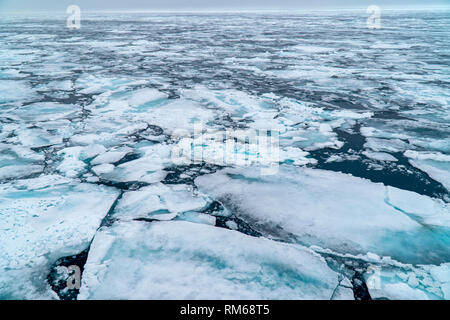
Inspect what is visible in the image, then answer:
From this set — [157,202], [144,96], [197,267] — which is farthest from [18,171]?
[144,96]

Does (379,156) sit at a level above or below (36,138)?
below

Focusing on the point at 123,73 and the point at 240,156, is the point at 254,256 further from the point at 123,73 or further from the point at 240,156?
the point at 123,73

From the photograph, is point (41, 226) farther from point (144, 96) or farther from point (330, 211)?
point (144, 96)

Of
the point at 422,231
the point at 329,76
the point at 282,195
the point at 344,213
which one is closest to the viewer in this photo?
the point at 422,231

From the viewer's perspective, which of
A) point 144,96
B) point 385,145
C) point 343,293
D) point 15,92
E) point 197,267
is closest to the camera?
point 343,293

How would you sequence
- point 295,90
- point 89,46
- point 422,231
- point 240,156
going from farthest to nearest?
point 89,46, point 295,90, point 240,156, point 422,231

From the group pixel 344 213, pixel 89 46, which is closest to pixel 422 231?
pixel 344 213

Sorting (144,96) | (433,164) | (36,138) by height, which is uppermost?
(144,96)
